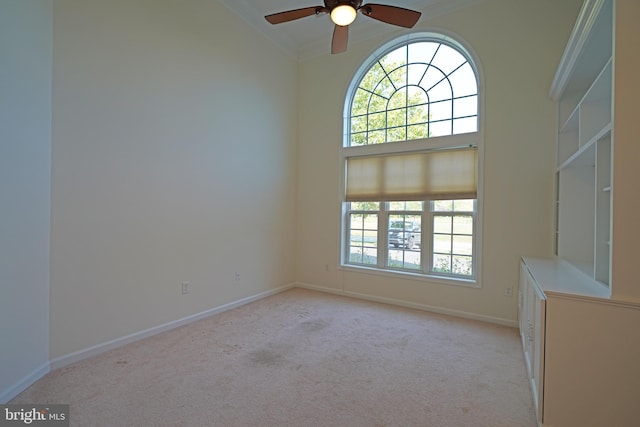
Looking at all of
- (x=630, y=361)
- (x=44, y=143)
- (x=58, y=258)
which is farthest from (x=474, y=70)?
(x=58, y=258)

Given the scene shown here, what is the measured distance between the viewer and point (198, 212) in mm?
3484

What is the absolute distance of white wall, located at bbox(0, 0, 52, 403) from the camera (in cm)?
196

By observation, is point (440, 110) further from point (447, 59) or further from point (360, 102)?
point (360, 102)

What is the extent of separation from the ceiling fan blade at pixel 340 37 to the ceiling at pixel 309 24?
81 centimetres

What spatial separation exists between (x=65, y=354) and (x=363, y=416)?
2.39 meters

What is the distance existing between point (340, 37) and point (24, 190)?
9.21 ft

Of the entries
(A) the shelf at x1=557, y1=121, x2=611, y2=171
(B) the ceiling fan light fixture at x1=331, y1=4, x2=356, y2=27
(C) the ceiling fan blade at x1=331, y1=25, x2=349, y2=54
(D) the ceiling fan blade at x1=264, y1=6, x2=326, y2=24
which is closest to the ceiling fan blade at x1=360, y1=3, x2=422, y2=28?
(B) the ceiling fan light fixture at x1=331, y1=4, x2=356, y2=27

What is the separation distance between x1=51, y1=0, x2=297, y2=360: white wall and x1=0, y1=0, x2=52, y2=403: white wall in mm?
98

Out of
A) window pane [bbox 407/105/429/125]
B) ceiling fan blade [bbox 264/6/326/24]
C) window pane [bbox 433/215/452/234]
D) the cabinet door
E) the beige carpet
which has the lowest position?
the beige carpet

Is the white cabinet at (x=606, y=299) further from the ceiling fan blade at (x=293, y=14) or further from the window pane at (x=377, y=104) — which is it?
the window pane at (x=377, y=104)

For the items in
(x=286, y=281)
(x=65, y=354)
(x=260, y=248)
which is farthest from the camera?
(x=286, y=281)

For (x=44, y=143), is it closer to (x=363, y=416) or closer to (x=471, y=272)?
(x=363, y=416)

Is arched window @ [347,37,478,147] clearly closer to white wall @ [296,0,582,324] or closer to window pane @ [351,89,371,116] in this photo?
window pane @ [351,89,371,116]
